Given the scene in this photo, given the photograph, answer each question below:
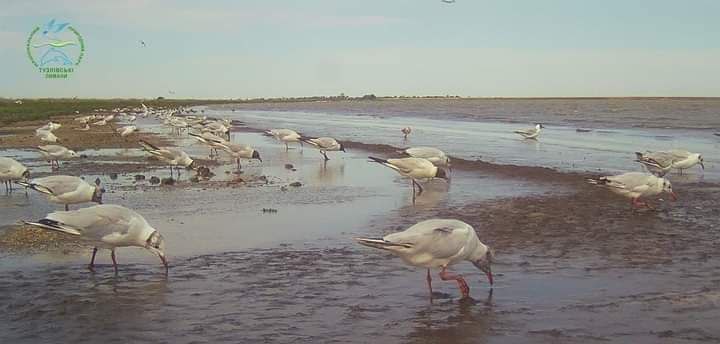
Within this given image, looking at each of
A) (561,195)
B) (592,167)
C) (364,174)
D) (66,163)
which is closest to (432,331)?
(561,195)

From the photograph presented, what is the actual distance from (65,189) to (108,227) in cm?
371

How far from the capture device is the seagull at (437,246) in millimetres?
8328

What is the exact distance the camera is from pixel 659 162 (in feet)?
66.5

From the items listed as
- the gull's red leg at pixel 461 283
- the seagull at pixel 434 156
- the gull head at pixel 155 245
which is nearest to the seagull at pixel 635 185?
the gull's red leg at pixel 461 283

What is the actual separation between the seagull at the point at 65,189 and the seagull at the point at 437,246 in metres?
6.97

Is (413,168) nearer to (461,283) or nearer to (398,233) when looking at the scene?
(398,233)

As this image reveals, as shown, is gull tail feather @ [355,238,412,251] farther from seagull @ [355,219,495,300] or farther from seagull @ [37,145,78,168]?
seagull @ [37,145,78,168]

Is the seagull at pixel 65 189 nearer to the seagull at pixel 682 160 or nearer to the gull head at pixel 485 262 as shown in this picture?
the gull head at pixel 485 262

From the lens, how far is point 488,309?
313 inches

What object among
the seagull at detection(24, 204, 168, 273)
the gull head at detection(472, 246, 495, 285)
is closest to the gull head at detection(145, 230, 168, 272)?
the seagull at detection(24, 204, 168, 273)

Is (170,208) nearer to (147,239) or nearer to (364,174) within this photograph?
(147,239)

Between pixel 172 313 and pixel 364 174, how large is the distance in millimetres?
14352

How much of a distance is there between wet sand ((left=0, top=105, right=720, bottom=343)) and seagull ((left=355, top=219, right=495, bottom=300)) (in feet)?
1.32

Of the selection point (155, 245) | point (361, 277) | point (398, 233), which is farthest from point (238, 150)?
point (398, 233)
